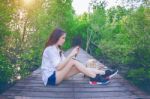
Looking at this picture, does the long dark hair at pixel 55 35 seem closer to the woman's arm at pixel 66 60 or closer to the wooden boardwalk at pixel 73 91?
the woman's arm at pixel 66 60

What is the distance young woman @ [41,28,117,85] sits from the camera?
6.16m

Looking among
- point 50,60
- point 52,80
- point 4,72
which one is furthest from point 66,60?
point 4,72

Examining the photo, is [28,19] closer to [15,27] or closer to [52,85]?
[15,27]

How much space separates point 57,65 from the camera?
616 centimetres

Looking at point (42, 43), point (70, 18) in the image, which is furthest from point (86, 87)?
point (70, 18)

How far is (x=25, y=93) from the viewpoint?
21.0 ft

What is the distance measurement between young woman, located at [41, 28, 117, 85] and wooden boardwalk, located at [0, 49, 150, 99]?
0.20 m

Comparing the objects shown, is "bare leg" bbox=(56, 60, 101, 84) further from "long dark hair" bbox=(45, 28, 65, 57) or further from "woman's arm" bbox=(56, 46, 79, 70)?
"long dark hair" bbox=(45, 28, 65, 57)

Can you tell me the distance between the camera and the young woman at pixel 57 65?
20.2 ft

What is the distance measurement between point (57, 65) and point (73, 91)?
584mm

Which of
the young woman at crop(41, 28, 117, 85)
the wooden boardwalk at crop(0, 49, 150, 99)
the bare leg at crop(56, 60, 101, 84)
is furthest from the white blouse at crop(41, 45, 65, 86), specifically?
the wooden boardwalk at crop(0, 49, 150, 99)

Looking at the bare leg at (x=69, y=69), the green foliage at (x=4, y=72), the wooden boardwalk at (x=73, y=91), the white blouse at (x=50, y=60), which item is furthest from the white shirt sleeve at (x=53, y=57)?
the green foliage at (x=4, y=72)

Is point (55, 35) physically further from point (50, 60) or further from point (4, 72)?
point (4, 72)

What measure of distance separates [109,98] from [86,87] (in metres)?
0.73
